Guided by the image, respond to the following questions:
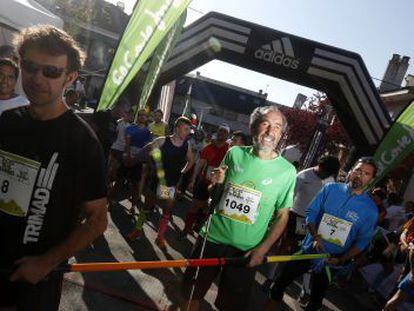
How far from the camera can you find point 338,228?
4.20m

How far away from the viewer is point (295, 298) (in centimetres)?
585

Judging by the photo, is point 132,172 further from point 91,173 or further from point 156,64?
point 91,173

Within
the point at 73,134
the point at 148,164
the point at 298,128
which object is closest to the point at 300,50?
the point at 148,164

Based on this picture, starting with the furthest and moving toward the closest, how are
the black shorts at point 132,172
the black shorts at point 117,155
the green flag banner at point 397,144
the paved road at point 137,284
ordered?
the black shorts at point 117,155 → the green flag banner at point 397,144 → the black shorts at point 132,172 → the paved road at point 137,284

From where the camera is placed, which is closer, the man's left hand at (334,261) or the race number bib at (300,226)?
the man's left hand at (334,261)

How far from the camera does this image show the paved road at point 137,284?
4082mm

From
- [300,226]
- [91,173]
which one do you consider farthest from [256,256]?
[300,226]

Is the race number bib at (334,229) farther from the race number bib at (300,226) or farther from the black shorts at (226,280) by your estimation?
the race number bib at (300,226)

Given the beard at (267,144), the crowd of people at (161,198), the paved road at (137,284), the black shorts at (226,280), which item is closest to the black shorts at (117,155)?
the paved road at (137,284)

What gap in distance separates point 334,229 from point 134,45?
278cm

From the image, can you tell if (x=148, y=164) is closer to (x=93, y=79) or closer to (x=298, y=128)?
(x=298, y=128)

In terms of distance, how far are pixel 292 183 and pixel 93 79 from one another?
1376 inches

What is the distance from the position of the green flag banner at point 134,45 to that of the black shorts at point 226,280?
201cm

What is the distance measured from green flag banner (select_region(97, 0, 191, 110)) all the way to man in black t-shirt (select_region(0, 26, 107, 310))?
2.42 meters
